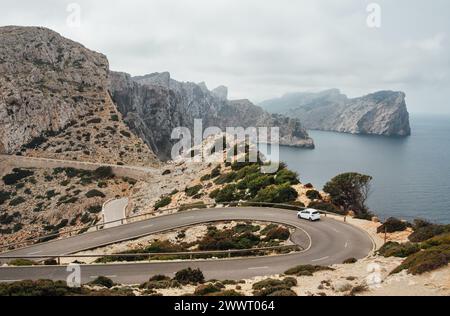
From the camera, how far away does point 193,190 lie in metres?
57.6

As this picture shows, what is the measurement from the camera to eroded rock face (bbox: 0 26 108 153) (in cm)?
8906

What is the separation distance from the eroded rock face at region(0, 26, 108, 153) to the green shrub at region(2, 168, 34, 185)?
10.8 metres

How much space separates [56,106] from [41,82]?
9869 mm

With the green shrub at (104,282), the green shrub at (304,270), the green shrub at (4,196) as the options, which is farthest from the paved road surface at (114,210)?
the green shrub at (304,270)

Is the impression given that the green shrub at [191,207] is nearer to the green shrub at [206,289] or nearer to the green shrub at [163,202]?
the green shrub at [163,202]

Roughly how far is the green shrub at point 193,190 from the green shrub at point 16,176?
34962mm

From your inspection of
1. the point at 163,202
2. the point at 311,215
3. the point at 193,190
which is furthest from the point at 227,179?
the point at 311,215

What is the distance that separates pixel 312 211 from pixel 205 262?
15.7 meters

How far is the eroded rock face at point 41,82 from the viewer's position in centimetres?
8906
